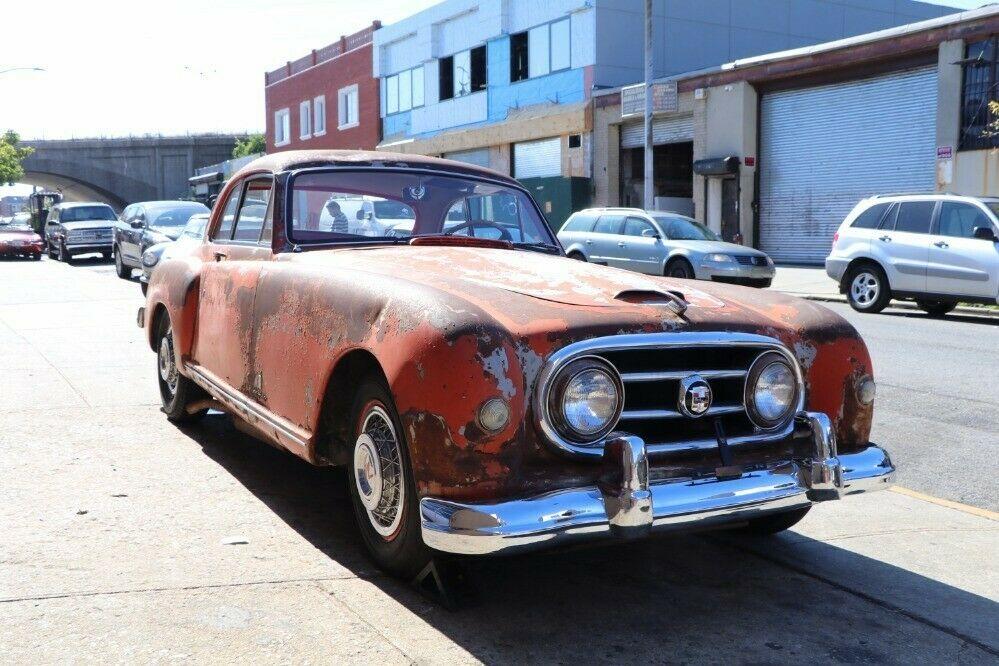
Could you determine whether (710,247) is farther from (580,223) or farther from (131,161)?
(131,161)

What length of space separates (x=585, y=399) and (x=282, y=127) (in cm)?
5306

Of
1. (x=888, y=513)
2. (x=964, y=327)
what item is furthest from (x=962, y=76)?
(x=888, y=513)

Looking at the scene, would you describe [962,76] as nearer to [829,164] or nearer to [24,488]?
[829,164]

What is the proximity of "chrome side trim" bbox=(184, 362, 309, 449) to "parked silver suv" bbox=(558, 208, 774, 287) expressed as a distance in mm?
12177

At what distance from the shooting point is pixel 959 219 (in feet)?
48.2

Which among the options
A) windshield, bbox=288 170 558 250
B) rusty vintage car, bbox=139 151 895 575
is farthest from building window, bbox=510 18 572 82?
rusty vintage car, bbox=139 151 895 575

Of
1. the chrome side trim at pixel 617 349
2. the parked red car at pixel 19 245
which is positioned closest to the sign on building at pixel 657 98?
the parked red car at pixel 19 245

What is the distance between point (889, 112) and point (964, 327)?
36.8ft

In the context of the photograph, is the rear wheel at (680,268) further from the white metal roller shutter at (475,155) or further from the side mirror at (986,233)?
the white metal roller shutter at (475,155)

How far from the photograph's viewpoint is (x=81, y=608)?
3596 mm

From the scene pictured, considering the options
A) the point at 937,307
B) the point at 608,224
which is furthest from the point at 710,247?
the point at 937,307

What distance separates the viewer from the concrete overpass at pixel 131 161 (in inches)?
→ 2840

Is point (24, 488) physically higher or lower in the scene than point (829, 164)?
lower

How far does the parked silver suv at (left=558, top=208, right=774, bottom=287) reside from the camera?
1794 cm
